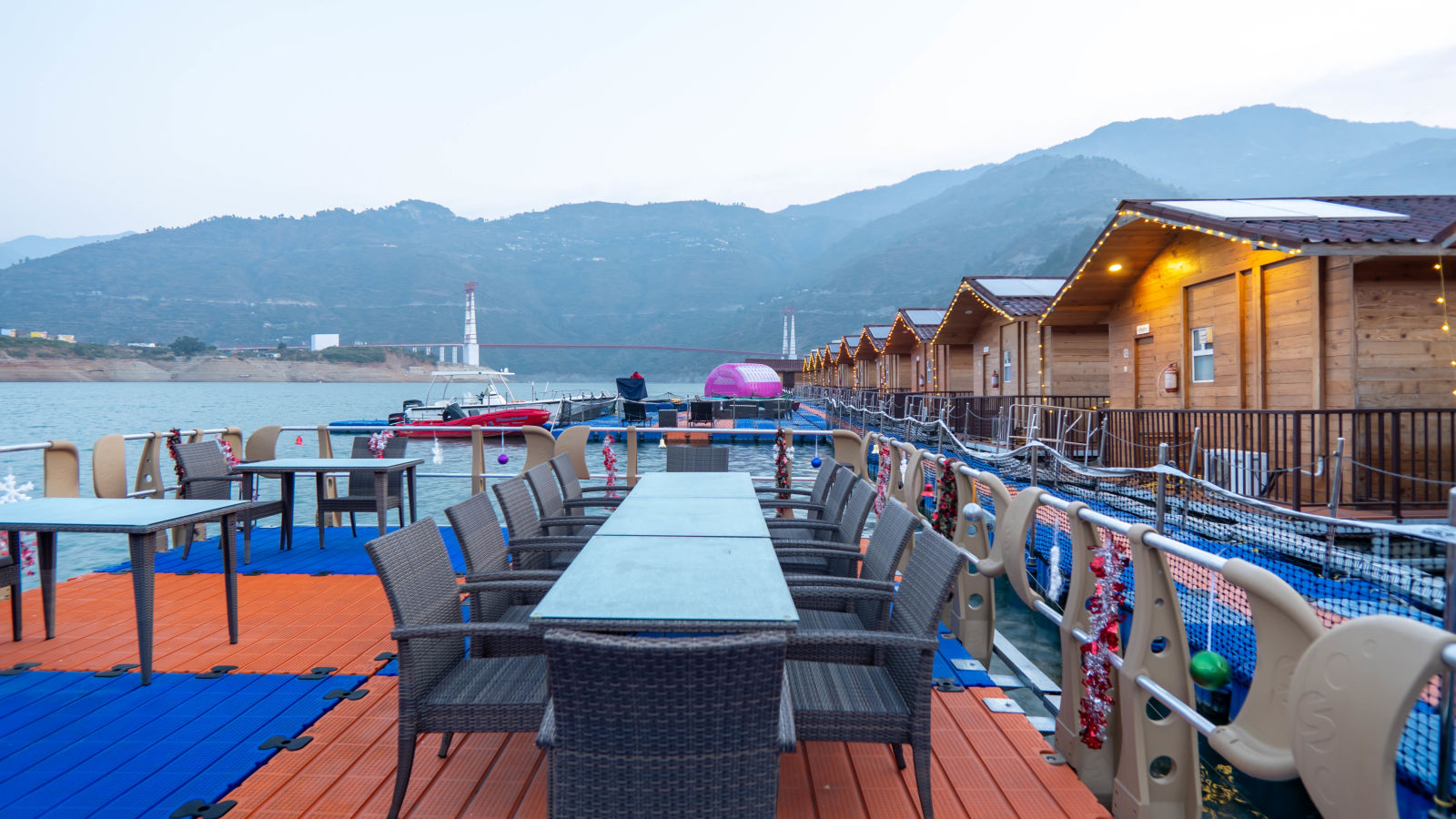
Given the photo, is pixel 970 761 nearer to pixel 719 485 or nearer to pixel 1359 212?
pixel 719 485

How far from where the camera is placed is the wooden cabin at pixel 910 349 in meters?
22.9

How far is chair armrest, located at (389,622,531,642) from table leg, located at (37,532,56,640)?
10.5 feet

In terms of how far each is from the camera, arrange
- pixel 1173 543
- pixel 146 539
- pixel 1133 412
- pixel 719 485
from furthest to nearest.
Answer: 1. pixel 1133 412
2. pixel 719 485
3. pixel 146 539
4. pixel 1173 543

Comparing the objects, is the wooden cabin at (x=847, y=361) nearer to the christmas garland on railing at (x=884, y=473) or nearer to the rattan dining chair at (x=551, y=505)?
the christmas garland on railing at (x=884, y=473)

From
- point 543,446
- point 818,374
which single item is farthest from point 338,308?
point 543,446

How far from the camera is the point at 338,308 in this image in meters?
149

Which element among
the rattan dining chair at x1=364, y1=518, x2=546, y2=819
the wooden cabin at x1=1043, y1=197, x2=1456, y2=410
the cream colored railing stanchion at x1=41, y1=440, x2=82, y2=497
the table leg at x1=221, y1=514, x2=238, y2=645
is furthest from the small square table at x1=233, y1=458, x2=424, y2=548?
the wooden cabin at x1=1043, y1=197, x2=1456, y2=410

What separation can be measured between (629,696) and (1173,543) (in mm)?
1771

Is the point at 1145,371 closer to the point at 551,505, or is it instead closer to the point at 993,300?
the point at 993,300

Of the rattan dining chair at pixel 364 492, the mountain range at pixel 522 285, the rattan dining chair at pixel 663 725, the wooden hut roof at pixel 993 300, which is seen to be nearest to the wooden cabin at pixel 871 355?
the wooden hut roof at pixel 993 300

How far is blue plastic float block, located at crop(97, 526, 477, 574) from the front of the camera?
5891 mm

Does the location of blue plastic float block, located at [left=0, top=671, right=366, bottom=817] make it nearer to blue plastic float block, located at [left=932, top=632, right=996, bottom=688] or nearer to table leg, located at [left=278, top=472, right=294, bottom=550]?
table leg, located at [left=278, top=472, right=294, bottom=550]

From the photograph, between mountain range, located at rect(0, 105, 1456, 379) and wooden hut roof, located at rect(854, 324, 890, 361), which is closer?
wooden hut roof, located at rect(854, 324, 890, 361)

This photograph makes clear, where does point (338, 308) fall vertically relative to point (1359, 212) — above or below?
above
